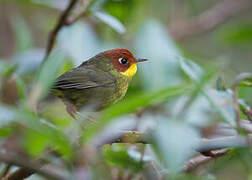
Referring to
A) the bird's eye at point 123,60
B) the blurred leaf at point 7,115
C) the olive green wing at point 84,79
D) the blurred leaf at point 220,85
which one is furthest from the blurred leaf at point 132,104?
the bird's eye at point 123,60

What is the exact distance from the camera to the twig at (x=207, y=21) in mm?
5973

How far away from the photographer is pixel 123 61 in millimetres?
4004

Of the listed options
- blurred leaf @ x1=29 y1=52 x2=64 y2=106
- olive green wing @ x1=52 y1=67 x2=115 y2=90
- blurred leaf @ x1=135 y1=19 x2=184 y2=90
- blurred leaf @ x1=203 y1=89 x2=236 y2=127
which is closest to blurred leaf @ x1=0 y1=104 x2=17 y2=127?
blurred leaf @ x1=29 y1=52 x2=64 y2=106

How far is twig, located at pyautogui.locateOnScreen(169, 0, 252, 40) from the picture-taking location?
5973 mm

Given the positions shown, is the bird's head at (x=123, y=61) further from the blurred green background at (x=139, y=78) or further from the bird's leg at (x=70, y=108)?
the bird's leg at (x=70, y=108)

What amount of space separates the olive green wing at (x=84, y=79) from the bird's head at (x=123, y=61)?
123 millimetres

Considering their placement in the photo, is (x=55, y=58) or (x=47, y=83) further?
(x=55, y=58)

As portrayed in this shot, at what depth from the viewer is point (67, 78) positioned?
3580 millimetres

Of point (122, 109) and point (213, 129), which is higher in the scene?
point (213, 129)

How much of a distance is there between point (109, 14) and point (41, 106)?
3.23 feet

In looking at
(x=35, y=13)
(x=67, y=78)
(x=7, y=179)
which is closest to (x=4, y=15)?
(x=35, y=13)

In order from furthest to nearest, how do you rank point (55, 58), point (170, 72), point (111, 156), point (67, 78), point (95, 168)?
point (67, 78) → point (170, 72) → point (55, 58) → point (111, 156) → point (95, 168)

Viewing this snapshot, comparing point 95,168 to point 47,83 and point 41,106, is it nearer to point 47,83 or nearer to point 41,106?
point 47,83

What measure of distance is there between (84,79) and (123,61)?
42 centimetres
